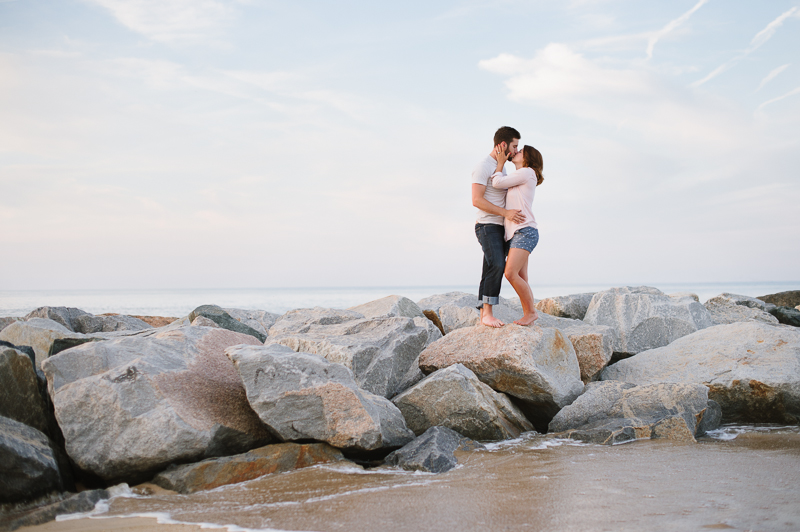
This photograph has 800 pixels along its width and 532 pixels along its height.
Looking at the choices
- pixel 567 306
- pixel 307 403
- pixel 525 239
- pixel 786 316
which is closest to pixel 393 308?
pixel 525 239

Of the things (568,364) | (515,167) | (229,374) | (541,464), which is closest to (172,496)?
(229,374)

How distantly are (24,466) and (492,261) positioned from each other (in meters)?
3.92

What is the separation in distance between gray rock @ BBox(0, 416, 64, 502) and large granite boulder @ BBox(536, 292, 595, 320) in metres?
6.74

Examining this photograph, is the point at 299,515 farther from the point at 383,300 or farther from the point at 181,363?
the point at 383,300

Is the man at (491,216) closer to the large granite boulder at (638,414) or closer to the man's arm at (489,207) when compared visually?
the man's arm at (489,207)

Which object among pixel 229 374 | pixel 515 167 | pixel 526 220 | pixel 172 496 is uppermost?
pixel 515 167

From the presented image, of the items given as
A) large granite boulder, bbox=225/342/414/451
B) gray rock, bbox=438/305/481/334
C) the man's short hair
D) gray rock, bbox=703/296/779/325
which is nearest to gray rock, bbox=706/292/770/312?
gray rock, bbox=703/296/779/325

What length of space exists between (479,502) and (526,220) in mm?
3065

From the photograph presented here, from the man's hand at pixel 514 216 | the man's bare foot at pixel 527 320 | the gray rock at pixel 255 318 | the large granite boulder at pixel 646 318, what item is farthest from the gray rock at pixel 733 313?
the gray rock at pixel 255 318

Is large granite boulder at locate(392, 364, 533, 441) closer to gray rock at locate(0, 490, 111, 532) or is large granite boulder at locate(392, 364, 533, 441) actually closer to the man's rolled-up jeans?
the man's rolled-up jeans

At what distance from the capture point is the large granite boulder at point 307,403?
3.45 m

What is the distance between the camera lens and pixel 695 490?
2.73 m

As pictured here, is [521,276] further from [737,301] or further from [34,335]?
[737,301]

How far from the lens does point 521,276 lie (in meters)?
5.21
